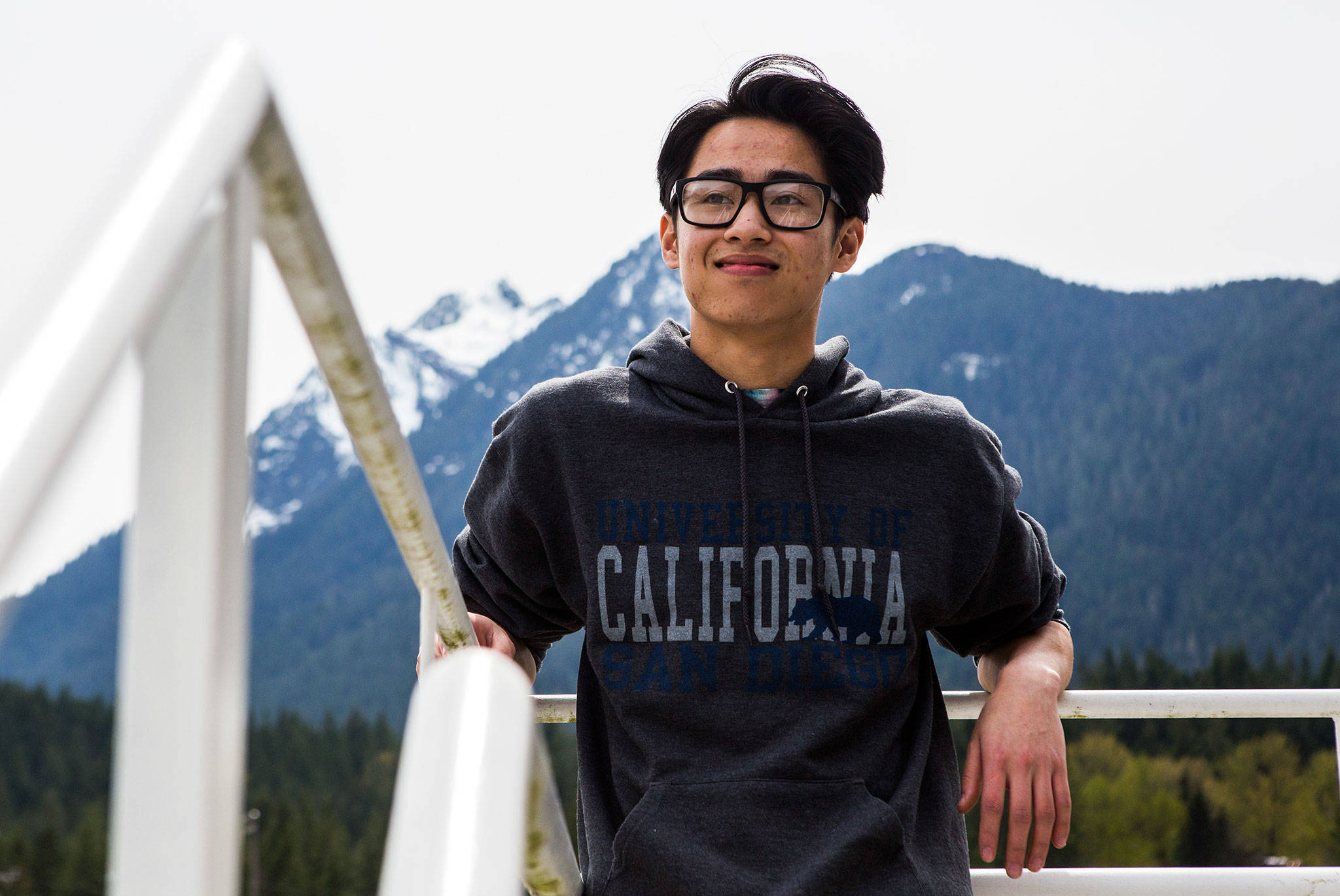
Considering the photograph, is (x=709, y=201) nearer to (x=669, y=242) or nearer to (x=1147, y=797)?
(x=669, y=242)

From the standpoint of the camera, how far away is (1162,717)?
1485 millimetres

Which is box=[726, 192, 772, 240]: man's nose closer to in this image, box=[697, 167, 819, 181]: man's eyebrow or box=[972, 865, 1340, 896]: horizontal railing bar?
box=[697, 167, 819, 181]: man's eyebrow

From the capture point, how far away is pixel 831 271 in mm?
1496

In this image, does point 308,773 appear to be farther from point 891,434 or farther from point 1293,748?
point 891,434

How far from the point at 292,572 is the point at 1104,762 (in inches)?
1986

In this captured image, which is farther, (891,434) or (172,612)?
(891,434)

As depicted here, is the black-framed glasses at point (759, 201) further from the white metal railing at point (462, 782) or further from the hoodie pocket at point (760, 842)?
the white metal railing at point (462, 782)

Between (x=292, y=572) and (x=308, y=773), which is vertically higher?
(x=292, y=572)

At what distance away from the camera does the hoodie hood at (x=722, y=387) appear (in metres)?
1.41

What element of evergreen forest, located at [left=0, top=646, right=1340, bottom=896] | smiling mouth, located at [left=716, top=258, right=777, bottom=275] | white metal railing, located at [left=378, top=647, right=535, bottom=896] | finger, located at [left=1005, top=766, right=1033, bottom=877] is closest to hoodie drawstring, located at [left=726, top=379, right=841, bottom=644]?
smiling mouth, located at [left=716, top=258, right=777, bottom=275]

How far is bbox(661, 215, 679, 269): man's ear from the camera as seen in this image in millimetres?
1522

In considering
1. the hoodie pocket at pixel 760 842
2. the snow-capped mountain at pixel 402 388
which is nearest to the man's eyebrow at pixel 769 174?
the hoodie pocket at pixel 760 842

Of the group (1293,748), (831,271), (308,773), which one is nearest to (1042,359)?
(1293,748)

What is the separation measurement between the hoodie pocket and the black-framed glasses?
0.66 meters
